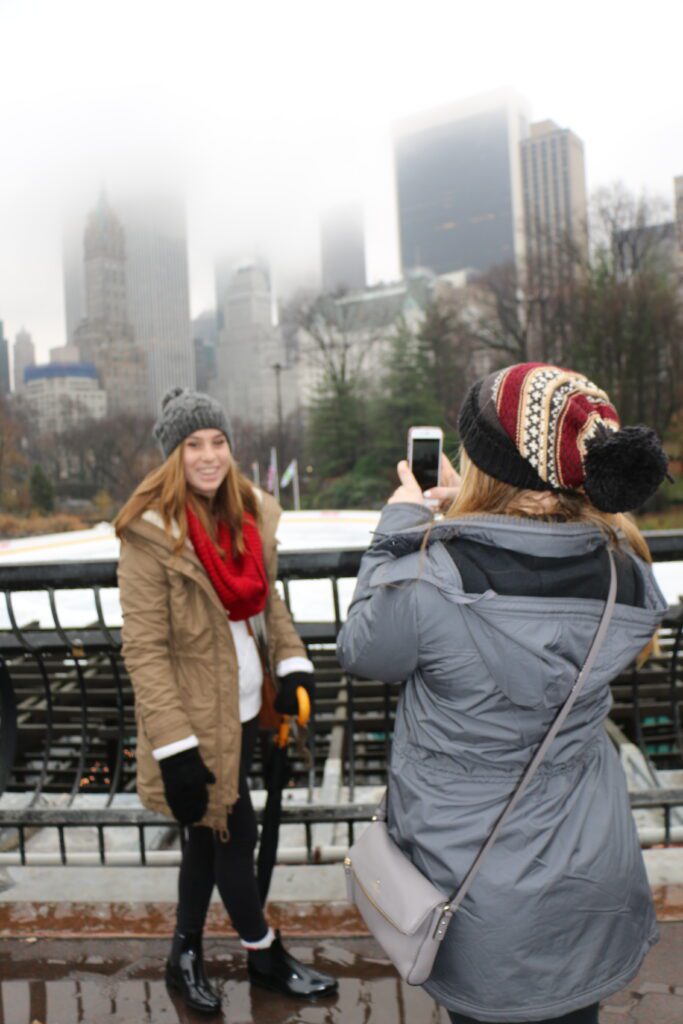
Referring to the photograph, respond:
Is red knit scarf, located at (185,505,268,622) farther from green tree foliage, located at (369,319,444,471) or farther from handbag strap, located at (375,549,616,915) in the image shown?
green tree foliage, located at (369,319,444,471)

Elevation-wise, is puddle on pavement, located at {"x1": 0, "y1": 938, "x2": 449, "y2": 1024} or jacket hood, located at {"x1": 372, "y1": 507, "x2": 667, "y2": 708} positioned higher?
jacket hood, located at {"x1": 372, "y1": 507, "x2": 667, "y2": 708}

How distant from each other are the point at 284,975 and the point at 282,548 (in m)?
7.31

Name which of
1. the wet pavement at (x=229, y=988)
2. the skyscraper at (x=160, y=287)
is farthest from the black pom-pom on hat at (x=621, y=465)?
the skyscraper at (x=160, y=287)

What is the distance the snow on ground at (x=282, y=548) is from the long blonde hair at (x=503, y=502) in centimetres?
575

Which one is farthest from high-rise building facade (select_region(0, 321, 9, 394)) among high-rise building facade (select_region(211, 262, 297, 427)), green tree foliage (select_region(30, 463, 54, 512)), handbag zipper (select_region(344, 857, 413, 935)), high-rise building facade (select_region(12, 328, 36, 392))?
handbag zipper (select_region(344, 857, 413, 935))

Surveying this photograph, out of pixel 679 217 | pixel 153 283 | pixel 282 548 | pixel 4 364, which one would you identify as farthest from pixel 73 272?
pixel 282 548

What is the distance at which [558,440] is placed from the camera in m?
1.40

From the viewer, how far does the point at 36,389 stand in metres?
80.1

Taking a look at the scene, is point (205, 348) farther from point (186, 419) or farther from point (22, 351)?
point (186, 419)

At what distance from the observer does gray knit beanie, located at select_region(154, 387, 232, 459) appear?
2.47m

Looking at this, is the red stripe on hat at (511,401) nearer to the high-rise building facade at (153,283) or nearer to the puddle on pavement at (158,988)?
the puddle on pavement at (158,988)

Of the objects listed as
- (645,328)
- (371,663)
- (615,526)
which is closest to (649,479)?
(615,526)

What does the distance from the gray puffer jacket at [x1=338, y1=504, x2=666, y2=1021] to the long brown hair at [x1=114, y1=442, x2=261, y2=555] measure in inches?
35.4

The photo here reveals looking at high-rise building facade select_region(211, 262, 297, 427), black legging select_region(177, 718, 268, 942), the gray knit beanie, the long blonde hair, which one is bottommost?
black legging select_region(177, 718, 268, 942)
